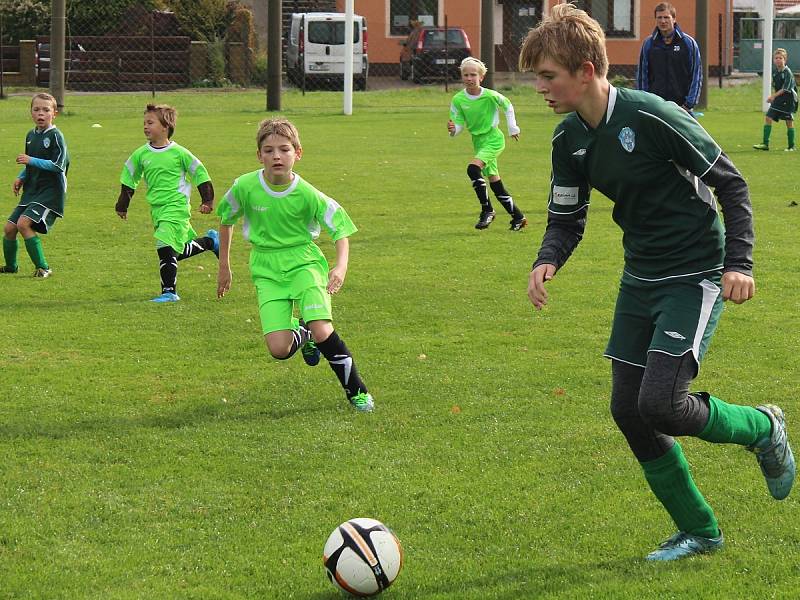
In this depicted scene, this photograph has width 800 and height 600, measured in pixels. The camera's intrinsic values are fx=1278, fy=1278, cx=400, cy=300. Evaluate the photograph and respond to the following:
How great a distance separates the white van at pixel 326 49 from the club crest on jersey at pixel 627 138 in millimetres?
33949

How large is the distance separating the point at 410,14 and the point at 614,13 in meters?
7.40

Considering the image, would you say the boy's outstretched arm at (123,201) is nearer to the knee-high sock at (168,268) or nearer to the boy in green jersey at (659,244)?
the knee-high sock at (168,268)

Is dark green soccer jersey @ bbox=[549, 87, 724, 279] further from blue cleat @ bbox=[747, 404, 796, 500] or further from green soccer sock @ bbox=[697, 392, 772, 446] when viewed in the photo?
blue cleat @ bbox=[747, 404, 796, 500]

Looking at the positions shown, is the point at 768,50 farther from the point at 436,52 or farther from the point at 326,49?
the point at 326,49

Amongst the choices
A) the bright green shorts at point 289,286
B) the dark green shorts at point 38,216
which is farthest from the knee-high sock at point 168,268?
the bright green shorts at point 289,286

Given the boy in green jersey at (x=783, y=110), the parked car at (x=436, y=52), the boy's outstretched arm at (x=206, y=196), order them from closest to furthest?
the boy's outstretched arm at (x=206, y=196) < the boy in green jersey at (x=783, y=110) < the parked car at (x=436, y=52)

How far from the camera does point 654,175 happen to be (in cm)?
454

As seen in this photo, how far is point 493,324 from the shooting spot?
917cm

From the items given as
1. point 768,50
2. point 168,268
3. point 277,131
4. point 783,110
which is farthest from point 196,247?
point 768,50

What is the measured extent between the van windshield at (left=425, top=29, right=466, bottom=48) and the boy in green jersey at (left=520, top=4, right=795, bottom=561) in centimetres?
3593

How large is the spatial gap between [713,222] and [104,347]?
5109 mm

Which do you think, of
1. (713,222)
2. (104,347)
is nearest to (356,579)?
(713,222)

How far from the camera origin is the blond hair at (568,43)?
4.42 metres

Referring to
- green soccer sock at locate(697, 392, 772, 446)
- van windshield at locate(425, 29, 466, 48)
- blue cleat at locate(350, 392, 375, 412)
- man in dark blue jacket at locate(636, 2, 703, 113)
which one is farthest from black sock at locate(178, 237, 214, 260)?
van windshield at locate(425, 29, 466, 48)
